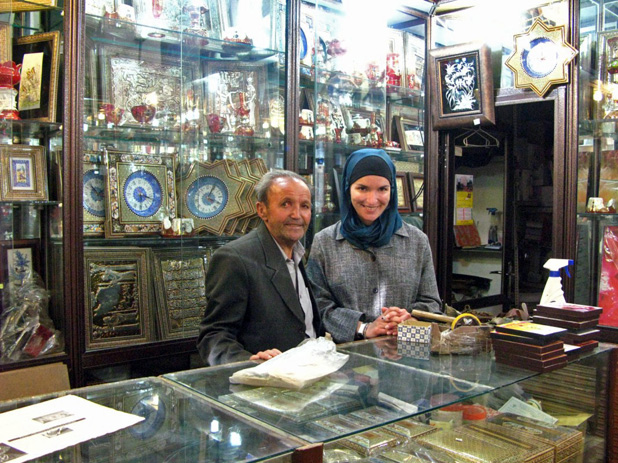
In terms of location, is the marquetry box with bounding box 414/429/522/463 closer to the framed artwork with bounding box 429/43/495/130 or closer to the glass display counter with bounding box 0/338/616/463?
the glass display counter with bounding box 0/338/616/463

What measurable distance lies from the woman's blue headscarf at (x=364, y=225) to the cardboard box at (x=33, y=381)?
1439mm

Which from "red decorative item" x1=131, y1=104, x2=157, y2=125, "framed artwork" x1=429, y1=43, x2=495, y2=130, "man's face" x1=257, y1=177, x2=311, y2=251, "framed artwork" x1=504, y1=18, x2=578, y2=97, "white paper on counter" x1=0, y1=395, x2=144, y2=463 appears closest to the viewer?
"white paper on counter" x1=0, y1=395, x2=144, y2=463

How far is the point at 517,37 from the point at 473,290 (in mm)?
2123

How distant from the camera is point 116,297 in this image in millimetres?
3072

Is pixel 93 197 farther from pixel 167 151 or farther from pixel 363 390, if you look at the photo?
pixel 363 390

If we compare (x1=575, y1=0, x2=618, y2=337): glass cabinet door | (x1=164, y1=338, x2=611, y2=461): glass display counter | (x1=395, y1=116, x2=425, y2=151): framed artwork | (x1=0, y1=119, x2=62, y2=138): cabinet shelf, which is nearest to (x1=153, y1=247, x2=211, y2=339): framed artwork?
(x1=0, y1=119, x2=62, y2=138): cabinet shelf

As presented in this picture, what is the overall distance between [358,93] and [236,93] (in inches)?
38.8

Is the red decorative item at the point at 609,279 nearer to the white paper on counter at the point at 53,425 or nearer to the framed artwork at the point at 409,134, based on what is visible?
the framed artwork at the point at 409,134

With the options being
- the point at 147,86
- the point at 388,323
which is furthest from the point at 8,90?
the point at 388,323

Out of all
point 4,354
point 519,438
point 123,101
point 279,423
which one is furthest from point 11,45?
point 519,438

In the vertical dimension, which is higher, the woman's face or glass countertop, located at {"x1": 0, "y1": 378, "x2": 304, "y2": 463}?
the woman's face

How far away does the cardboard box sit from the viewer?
101 inches

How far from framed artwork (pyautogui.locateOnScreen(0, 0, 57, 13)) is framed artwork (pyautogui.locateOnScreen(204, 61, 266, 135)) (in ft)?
3.24

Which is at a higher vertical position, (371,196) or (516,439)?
(371,196)
